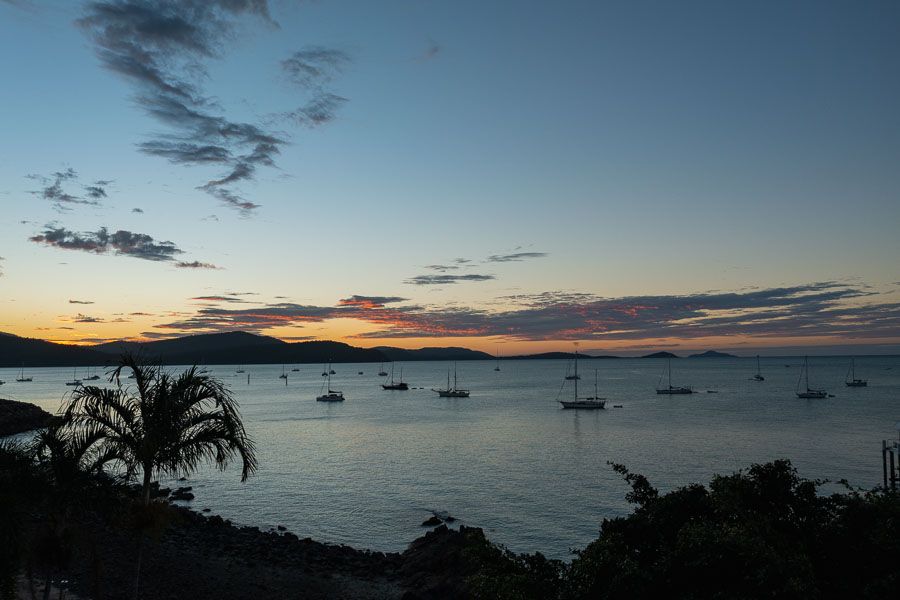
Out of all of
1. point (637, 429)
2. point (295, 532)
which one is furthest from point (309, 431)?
point (295, 532)

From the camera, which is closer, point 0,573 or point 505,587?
point 0,573

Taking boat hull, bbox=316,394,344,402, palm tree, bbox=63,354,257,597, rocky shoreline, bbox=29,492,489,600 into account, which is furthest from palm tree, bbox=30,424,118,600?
boat hull, bbox=316,394,344,402

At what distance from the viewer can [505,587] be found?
13844mm

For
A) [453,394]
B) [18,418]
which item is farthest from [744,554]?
[453,394]

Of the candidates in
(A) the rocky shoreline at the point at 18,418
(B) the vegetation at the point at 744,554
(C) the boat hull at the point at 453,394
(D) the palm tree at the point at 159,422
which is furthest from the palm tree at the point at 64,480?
(C) the boat hull at the point at 453,394

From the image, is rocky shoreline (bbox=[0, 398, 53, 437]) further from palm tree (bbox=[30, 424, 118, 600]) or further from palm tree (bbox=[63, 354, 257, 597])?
palm tree (bbox=[63, 354, 257, 597])

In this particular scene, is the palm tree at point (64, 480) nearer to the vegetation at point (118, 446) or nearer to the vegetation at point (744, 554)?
the vegetation at point (118, 446)

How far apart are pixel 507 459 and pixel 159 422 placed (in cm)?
5611

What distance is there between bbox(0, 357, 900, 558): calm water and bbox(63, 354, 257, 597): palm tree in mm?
25360

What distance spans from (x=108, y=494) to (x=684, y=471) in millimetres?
54559

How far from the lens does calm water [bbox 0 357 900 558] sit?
143 ft

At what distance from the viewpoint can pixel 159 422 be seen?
14273 mm

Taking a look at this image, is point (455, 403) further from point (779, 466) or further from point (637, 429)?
point (779, 466)

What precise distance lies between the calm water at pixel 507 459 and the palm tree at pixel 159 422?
83.2 feet
